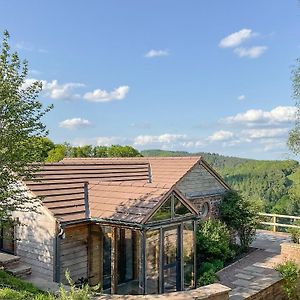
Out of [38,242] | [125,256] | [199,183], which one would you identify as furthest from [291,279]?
[38,242]

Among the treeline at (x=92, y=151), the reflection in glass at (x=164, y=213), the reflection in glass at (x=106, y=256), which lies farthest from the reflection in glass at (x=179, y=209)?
the treeline at (x=92, y=151)

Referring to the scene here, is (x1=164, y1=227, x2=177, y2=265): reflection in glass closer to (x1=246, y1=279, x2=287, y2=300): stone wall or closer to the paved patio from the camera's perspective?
the paved patio

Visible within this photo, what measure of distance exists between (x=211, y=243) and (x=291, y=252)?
3.25m

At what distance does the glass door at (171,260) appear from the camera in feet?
34.9

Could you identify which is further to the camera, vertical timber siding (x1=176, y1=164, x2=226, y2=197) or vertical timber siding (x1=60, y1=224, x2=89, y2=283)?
vertical timber siding (x1=176, y1=164, x2=226, y2=197)

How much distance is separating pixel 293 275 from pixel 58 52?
11849mm

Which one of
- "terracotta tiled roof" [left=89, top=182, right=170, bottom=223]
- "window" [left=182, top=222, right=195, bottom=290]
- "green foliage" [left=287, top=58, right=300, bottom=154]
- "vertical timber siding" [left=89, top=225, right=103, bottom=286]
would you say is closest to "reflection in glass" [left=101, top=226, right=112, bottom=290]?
"vertical timber siding" [left=89, top=225, right=103, bottom=286]

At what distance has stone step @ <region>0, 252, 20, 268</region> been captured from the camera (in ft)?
32.9

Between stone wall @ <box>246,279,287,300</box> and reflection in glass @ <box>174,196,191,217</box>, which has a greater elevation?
reflection in glass @ <box>174,196,191,217</box>

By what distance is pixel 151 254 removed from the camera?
33.5 feet

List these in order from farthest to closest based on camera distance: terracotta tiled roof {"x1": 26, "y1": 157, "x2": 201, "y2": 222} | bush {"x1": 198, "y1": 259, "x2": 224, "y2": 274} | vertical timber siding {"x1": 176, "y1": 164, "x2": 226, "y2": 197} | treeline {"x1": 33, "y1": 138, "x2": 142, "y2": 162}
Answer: treeline {"x1": 33, "y1": 138, "x2": 142, "y2": 162} < vertical timber siding {"x1": 176, "y1": 164, "x2": 226, "y2": 197} < bush {"x1": 198, "y1": 259, "x2": 224, "y2": 274} < terracotta tiled roof {"x1": 26, "y1": 157, "x2": 201, "y2": 222}

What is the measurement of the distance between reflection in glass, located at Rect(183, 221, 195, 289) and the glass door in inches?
11.1

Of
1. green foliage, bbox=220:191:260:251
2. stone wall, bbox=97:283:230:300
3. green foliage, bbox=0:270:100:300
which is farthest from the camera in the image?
green foliage, bbox=220:191:260:251

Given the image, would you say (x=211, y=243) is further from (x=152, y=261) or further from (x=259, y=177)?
(x=259, y=177)
